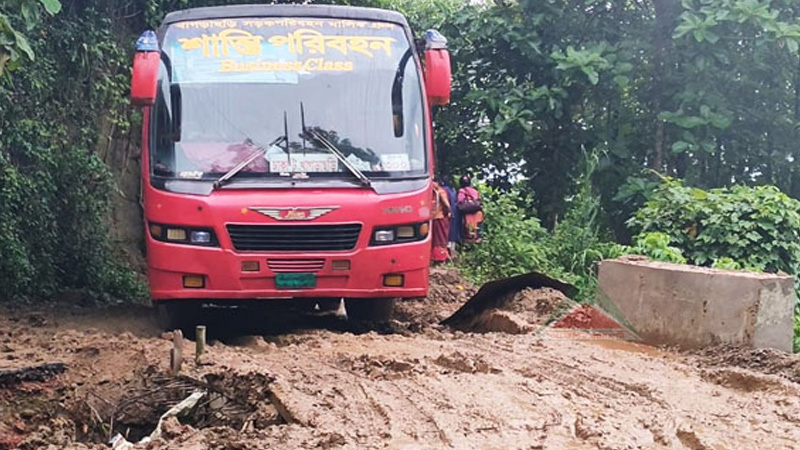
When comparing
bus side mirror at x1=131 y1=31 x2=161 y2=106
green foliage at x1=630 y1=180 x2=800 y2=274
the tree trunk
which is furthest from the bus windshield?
the tree trunk

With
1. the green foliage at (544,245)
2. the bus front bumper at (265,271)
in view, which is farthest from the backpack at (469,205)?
the bus front bumper at (265,271)

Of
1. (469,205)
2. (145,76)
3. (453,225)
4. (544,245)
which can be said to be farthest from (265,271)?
(453,225)

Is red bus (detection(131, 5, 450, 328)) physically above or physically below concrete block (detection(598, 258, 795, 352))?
above

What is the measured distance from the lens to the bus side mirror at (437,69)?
7984 mm

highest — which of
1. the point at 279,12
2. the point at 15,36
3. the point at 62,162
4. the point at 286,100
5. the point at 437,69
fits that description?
the point at 279,12

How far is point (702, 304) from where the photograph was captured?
6703 mm

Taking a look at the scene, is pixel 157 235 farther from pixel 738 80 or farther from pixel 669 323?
pixel 738 80

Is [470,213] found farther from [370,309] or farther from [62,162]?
[62,162]

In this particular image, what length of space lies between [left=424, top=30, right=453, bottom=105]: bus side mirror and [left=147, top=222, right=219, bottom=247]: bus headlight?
2063 millimetres

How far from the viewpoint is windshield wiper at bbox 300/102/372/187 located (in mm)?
7598

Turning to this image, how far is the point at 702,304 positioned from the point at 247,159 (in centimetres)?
338

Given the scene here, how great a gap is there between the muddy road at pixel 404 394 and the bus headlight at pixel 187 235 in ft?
2.46

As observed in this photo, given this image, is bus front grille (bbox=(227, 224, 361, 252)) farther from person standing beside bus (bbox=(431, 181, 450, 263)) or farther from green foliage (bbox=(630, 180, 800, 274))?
person standing beside bus (bbox=(431, 181, 450, 263))

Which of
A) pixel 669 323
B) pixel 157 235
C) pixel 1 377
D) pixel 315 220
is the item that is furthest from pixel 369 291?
pixel 1 377
